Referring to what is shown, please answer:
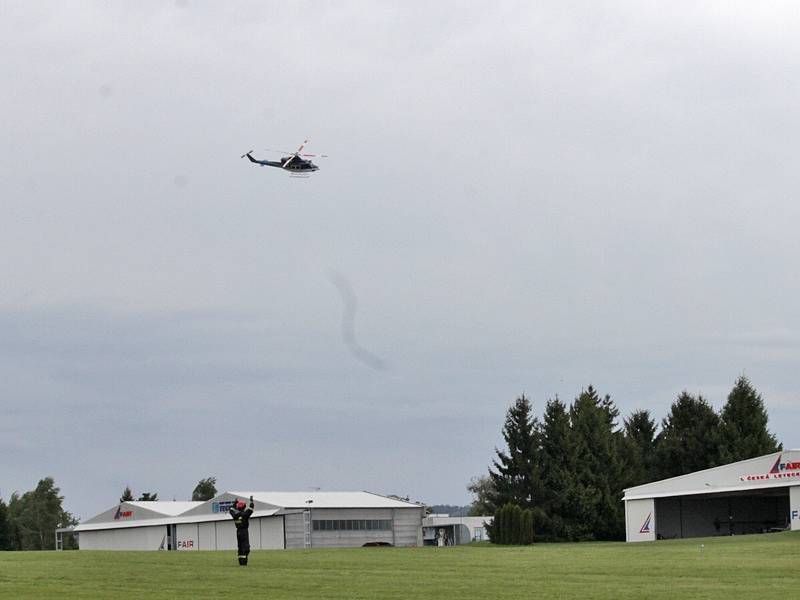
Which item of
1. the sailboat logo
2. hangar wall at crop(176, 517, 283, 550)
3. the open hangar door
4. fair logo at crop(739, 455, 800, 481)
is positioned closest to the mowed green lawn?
fair logo at crop(739, 455, 800, 481)

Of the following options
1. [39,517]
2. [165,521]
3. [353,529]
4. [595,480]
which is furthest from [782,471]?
[39,517]

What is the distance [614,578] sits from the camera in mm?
26250

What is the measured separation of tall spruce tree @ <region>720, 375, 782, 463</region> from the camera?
91.8 meters

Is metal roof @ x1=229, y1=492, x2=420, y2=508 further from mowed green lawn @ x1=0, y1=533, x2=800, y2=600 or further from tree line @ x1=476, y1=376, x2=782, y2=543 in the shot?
mowed green lawn @ x1=0, y1=533, x2=800, y2=600

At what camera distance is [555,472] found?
289 feet

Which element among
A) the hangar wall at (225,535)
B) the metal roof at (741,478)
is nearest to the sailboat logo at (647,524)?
the metal roof at (741,478)

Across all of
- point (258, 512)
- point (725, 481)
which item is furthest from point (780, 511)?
point (258, 512)

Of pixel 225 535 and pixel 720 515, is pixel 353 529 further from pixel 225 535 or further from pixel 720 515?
pixel 720 515

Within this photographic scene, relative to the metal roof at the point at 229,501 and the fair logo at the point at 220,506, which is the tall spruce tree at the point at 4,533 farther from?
the fair logo at the point at 220,506

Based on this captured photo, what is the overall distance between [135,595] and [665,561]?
15774 mm

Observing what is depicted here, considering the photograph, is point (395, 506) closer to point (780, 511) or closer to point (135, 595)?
point (780, 511)

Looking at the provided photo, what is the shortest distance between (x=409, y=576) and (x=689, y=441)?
233ft

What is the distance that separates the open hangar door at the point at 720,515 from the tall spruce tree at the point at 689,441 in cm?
1116

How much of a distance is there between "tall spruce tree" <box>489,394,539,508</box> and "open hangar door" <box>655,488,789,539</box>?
1293 centimetres
